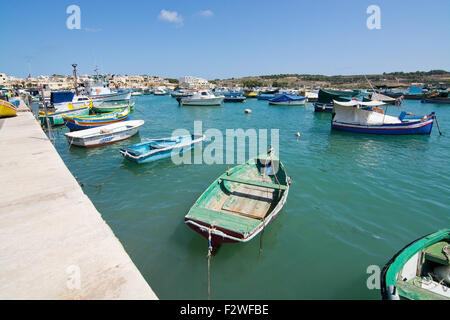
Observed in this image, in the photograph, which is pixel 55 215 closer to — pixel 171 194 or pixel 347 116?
pixel 171 194

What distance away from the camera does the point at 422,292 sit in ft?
14.9

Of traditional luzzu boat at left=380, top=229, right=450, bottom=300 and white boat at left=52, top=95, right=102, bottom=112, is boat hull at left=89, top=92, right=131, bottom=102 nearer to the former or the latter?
white boat at left=52, top=95, right=102, bottom=112

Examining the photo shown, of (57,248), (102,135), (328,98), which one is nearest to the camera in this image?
(57,248)

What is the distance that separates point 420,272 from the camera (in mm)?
5430

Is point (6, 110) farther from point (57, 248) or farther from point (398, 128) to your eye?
point (398, 128)

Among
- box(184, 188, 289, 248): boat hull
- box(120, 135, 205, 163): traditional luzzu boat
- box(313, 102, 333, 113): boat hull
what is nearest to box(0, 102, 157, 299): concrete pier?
box(184, 188, 289, 248): boat hull

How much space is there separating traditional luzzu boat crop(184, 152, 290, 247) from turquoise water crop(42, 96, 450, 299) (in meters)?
0.91

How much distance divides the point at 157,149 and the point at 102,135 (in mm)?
6419

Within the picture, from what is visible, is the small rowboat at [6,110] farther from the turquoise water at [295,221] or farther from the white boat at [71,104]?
the turquoise water at [295,221]

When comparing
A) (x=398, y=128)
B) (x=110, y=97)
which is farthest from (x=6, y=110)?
(x=398, y=128)

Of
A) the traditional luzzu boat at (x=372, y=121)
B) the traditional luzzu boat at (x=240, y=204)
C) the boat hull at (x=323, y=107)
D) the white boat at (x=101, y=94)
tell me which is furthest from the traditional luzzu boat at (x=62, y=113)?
the boat hull at (x=323, y=107)

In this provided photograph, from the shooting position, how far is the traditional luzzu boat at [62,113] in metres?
25.8

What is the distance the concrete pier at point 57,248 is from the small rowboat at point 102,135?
933 centimetres

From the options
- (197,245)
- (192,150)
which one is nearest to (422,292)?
(197,245)
